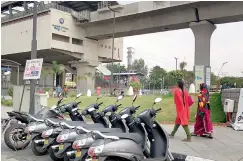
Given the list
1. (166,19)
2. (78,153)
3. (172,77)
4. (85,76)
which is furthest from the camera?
(172,77)

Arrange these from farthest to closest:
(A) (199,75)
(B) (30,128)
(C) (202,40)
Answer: (C) (202,40), (A) (199,75), (B) (30,128)

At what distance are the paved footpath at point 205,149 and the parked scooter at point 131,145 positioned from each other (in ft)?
5.47

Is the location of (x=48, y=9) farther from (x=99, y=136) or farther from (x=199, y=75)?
(x=99, y=136)

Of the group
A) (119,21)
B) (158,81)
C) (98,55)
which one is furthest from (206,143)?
(158,81)

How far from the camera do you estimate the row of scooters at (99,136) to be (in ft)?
15.7

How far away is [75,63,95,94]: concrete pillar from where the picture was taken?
152ft

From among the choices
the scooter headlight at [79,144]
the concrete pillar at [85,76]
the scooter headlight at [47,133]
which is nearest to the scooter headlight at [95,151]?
the scooter headlight at [79,144]

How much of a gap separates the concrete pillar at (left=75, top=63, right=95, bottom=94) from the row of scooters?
126 ft

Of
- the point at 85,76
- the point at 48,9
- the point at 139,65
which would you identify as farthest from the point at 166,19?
the point at 139,65

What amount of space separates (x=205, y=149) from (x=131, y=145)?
10.4 ft

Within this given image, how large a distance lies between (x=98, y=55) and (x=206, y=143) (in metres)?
41.0

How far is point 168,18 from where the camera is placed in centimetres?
3234

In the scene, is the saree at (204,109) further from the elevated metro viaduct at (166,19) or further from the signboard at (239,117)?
the elevated metro viaduct at (166,19)

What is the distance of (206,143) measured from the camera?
8164mm
